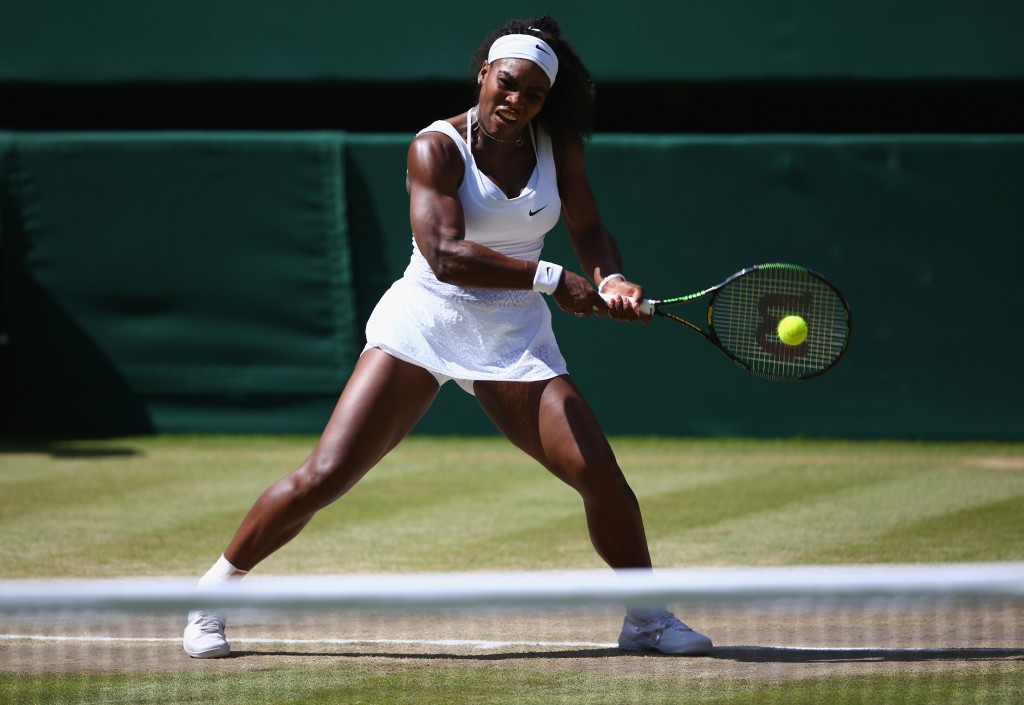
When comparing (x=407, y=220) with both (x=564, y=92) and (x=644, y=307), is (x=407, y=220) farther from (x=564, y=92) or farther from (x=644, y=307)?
(x=644, y=307)

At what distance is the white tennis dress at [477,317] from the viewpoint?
4.06 metres

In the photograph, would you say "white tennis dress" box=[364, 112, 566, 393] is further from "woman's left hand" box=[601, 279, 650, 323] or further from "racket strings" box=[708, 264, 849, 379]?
"racket strings" box=[708, 264, 849, 379]

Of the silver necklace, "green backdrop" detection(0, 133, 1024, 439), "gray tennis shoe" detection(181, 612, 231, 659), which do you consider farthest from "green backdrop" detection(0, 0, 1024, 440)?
"gray tennis shoe" detection(181, 612, 231, 659)

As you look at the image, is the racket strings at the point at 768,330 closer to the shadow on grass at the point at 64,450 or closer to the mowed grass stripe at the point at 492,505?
the mowed grass stripe at the point at 492,505

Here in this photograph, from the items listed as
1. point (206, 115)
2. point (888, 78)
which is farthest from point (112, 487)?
point (888, 78)

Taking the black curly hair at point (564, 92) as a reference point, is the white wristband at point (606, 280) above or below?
below

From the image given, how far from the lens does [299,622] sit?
4.73m

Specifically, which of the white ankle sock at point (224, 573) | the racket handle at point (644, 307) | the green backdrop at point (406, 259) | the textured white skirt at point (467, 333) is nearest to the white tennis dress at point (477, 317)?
the textured white skirt at point (467, 333)

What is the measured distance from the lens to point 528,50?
4.05 m

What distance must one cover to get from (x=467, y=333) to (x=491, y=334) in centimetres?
7

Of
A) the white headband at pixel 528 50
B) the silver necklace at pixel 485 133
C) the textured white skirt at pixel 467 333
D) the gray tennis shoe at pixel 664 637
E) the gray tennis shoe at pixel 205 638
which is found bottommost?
the gray tennis shoe at pixel 205 638

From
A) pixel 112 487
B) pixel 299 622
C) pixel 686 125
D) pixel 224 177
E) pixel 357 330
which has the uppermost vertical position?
pixel 686 125

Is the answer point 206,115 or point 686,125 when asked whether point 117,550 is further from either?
point 686,125

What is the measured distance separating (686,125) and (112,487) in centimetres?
512
